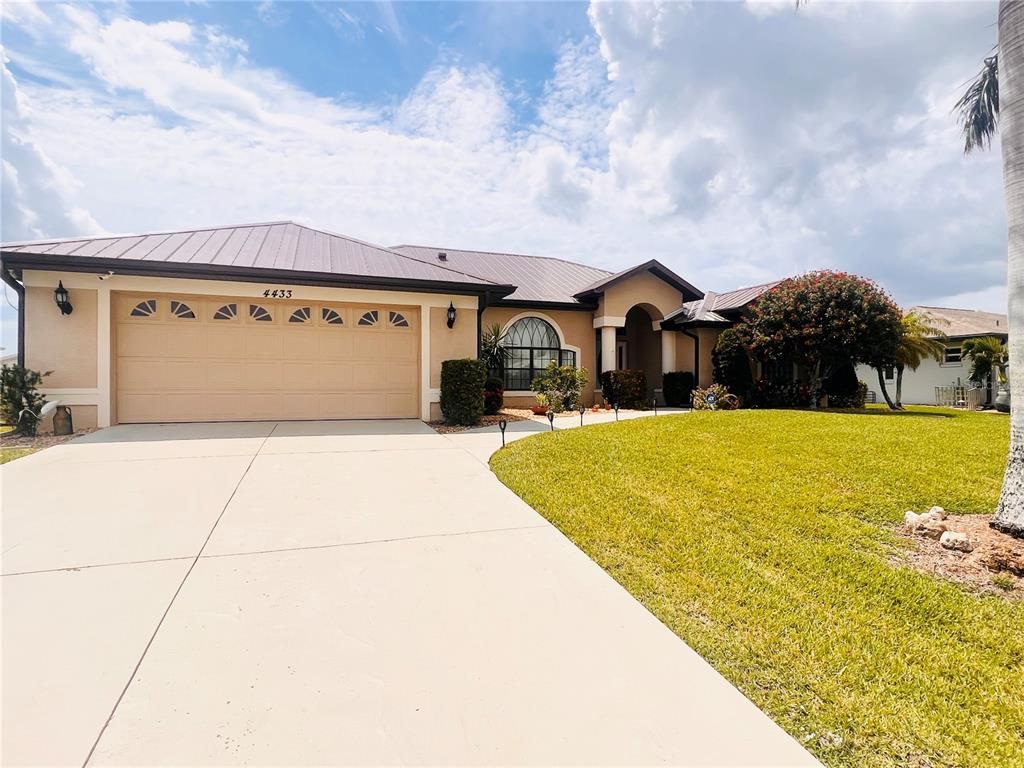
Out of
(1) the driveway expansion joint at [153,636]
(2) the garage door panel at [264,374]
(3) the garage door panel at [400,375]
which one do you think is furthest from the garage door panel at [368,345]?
(1) the driveway expansion joint at [153,636]

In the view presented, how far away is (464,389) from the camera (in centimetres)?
1030

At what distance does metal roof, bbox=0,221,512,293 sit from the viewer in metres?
9.21

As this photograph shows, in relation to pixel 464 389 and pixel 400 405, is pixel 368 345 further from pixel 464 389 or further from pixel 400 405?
pixel 464 389

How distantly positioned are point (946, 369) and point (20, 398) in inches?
1295

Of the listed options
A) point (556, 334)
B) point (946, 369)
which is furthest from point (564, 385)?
point (946, 369)

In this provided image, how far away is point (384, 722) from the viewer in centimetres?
200

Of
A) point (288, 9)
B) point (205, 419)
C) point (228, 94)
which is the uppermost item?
point (288, 9)

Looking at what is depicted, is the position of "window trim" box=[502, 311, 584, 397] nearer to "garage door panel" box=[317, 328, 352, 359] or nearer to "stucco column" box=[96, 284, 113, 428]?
"garage door panel" box=[317, 328, 352, 359]

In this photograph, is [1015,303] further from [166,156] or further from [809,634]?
[166,156]

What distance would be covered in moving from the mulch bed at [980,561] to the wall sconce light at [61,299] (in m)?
13.7

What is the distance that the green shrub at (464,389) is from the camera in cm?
1032

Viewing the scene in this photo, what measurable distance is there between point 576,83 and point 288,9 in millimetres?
5638

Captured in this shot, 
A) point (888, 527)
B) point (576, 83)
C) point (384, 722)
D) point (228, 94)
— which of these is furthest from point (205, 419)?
point (888, 527)

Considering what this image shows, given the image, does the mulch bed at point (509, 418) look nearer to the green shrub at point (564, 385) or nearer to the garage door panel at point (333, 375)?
the green shrub at point (564, 385)
